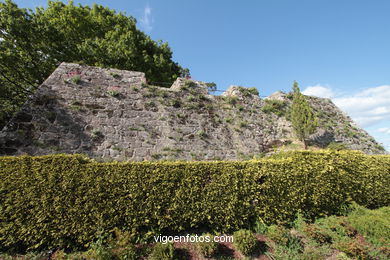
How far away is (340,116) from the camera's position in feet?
41.7

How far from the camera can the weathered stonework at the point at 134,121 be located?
6184 mm

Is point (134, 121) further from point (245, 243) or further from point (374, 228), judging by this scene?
point (374, 228)

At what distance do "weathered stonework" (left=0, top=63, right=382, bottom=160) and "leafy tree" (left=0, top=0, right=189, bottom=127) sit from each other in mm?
4681

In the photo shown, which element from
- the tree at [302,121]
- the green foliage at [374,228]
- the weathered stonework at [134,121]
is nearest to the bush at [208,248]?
the green foliage at [374,228]

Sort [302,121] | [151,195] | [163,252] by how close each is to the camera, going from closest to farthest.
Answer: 1. [163,252]
2. [151,195]
3. [302,121]

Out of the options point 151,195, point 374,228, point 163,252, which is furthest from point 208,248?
point 374,228

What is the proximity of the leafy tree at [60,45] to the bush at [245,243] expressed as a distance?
12.7m

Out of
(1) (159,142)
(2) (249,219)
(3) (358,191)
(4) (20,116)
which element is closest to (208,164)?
(2) (249,219)

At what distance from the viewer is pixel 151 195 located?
3.77 m

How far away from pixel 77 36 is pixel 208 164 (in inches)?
621

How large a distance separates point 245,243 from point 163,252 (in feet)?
5.80

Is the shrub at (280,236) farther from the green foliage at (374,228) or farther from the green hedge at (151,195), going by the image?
the green foliage at (374,228)

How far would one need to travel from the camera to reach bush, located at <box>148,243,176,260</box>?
3.09m

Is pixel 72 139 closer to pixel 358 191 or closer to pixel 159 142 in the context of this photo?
pixel 159 142
